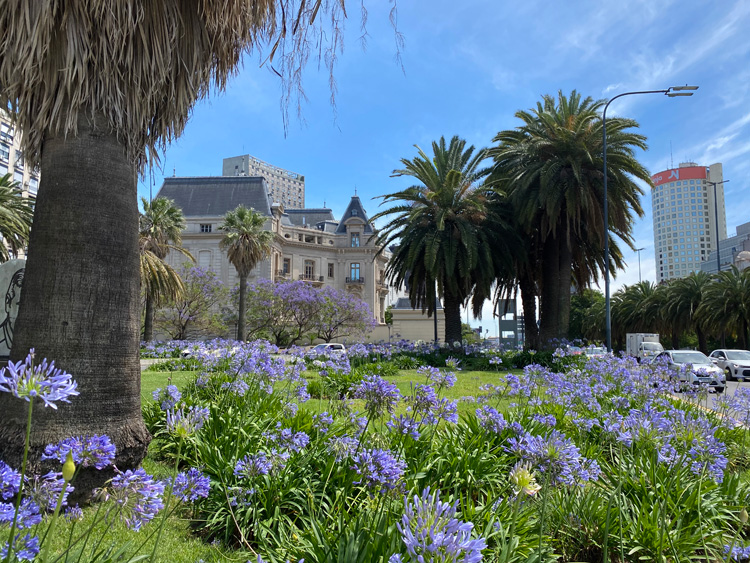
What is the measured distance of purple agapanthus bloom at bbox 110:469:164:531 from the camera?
6.35 ft

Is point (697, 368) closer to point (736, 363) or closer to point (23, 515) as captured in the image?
point (23, 515)

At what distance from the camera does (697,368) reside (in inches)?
344

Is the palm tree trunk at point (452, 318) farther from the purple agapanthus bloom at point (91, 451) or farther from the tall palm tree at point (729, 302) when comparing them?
the tall palm tree at point (729, 302)

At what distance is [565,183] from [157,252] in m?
23.3

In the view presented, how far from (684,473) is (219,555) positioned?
364 centimetres

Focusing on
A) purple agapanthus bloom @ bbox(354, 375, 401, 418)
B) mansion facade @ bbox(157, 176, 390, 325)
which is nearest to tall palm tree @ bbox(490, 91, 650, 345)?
purple agapanthus bloom @ bbox(354, 375, 401, 418)

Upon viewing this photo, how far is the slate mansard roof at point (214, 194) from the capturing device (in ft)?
199

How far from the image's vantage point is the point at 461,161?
79.1ft

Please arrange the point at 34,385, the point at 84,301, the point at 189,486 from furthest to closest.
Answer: the point at 84,301 → the point at 189,486 → the point at 34,385

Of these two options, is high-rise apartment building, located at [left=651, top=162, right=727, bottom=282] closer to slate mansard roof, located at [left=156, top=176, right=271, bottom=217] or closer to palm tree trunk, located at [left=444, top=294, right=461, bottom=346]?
slate mansard roof, located at [left=156, top=176, right=271, bottom=217]

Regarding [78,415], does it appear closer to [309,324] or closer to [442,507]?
[442,507]

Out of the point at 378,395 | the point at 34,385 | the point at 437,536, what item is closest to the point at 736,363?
the point at 378,395

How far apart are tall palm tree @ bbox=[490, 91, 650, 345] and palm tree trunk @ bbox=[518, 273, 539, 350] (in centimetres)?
191

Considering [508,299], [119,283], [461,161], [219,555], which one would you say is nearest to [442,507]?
[219,555]
